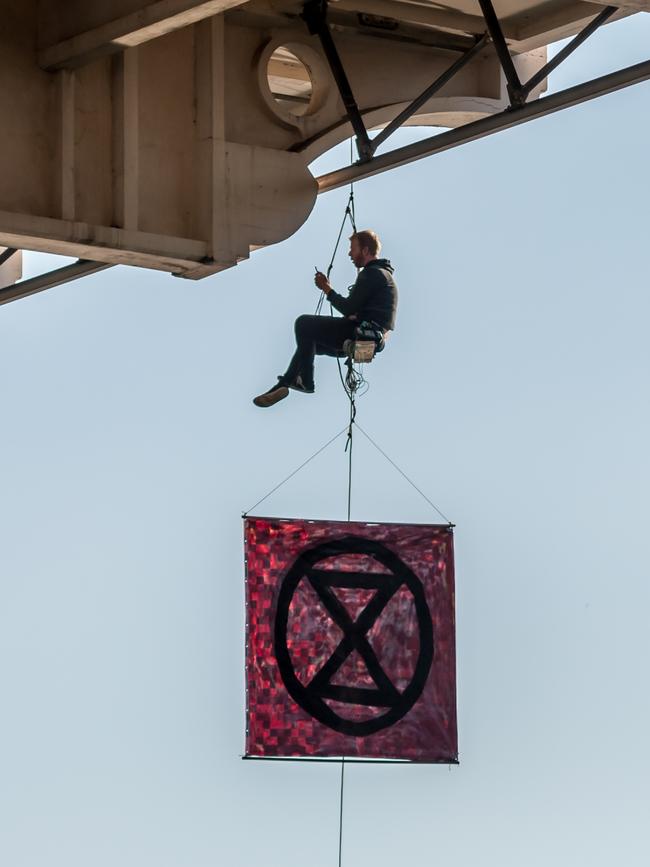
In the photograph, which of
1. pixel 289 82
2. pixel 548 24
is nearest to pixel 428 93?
pixel 548 24

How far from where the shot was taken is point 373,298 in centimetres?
2167

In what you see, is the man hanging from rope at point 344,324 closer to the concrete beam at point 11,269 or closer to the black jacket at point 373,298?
the black jacket at point 373,298

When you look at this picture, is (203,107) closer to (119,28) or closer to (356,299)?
(119,28)

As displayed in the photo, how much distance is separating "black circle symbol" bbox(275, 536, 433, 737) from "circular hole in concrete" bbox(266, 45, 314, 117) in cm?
431

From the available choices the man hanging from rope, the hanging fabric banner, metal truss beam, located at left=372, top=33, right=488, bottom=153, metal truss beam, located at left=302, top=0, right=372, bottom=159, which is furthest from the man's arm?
metal truss beam, located at left=302, top=0, right=372, bottom=159

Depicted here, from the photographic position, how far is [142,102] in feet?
56.5

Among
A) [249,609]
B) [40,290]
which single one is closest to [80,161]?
[40,290]

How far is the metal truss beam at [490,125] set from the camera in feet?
54.5

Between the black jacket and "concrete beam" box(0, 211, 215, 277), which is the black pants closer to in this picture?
the black jacket

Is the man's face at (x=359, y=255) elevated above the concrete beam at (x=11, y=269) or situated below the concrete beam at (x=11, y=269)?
above

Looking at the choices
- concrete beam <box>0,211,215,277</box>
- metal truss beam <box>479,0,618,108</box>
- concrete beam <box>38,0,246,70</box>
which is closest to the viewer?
concrete beam <box>38,0,246,70</box>

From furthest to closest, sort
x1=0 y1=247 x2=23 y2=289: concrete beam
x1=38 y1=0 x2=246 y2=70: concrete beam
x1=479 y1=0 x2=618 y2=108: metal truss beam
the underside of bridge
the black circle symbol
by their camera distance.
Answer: the black circle symbol → x1=0 y1=247 x2=23 y2=289: concrete beam → x1=479 y1=0 x2=618 y2=108: metal truss beam → the underside of bridge → x1=38 y1=0 x2=246 y2=70: concrete beam

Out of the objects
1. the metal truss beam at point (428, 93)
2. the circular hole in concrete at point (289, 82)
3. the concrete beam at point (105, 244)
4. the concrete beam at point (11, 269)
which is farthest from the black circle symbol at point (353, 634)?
the concrete beam at point (105, 244)

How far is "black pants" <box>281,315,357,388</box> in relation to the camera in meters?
Result: 21.6
